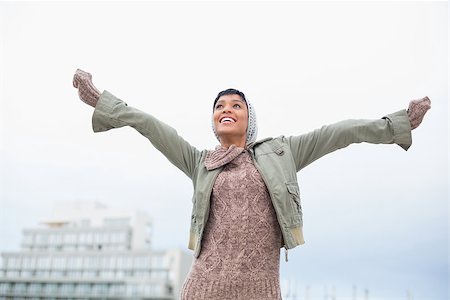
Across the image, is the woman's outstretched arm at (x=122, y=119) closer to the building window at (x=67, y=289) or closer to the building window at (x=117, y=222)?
the building window at (x=67, y=289)

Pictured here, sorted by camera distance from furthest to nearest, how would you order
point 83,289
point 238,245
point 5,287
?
1. point 5,287
2. point 83,289
3. point 238,245

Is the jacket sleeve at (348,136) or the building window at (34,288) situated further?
the building window at (34,288)

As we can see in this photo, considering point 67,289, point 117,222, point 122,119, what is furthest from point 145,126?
point 117,222

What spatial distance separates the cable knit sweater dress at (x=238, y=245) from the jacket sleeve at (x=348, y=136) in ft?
1.01

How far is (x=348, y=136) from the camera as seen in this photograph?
2730 millimetres

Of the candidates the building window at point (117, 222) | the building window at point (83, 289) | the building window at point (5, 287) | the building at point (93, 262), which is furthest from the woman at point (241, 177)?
the building window at point (5, 287)

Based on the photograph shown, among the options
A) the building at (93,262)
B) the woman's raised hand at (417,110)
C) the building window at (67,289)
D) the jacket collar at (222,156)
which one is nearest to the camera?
the woman's raised hand at (417,110)

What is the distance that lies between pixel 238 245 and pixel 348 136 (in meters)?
0.82

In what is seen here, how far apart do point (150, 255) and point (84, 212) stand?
42.3ft

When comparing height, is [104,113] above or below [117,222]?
below

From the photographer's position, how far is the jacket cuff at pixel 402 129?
2654 millimetres

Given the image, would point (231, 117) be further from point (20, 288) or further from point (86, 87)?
point (20, 288)

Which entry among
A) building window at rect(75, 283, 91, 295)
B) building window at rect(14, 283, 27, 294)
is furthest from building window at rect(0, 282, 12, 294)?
building window at rect(75, 283, 91, 295)

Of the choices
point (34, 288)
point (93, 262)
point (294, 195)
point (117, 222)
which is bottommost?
point (34, 288)
